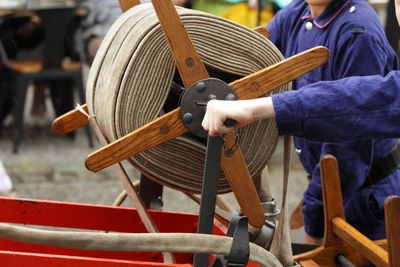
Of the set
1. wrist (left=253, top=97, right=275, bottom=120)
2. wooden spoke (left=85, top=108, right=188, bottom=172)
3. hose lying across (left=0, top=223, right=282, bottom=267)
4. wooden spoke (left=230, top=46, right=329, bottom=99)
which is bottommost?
hose lying across (left=0, top=223, right=282, bottom=267)

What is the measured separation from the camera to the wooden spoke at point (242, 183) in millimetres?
1341

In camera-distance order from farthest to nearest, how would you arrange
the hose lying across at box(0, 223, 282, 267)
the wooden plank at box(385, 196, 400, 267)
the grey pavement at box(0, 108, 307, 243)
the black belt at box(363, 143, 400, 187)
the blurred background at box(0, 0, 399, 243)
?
the blurred background at box(0, 0, 399, 243)
the grey pavement at box(0, 108, 307, 243)
the black belt at box(363, 143, 400, 187)
the wooden plank at box(385, 196, 400, 267)
the hose lying across at box(0, 223, 282, 267)

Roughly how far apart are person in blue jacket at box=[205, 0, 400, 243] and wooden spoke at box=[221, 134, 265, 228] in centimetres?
50

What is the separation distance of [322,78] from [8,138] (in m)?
4.40

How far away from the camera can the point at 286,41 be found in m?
2.02

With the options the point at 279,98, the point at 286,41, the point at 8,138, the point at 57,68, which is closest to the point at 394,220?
the point at 279,98

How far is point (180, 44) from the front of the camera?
1.25 m

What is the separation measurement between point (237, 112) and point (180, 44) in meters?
0.21

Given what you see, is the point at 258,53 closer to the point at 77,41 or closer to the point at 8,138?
the point at 77,41

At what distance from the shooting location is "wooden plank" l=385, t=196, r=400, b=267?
4.67 ft

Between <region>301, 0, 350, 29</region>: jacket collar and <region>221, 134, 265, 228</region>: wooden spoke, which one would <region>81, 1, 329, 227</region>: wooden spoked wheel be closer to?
<region>221, 134, 265, 228</region>: wooden spoke

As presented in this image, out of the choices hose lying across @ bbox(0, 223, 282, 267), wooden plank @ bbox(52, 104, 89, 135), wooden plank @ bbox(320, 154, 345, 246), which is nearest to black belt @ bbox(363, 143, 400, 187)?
wooden plank @ bbox(320, 154, 345, 246)

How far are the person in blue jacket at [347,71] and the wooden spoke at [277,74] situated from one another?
0.41 meters

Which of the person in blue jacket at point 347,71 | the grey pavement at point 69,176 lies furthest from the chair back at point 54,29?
the person in blue jacket at point 347,71
